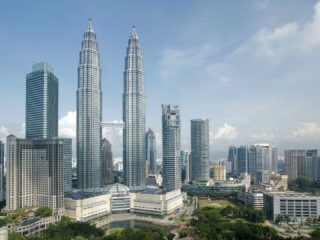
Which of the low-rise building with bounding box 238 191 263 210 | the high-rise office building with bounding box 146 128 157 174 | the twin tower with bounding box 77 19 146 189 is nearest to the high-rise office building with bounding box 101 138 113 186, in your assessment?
the twin tower with bounding box 77 19 146 189

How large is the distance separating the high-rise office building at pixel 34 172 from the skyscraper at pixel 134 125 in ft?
57.9

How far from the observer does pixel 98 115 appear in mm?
53500

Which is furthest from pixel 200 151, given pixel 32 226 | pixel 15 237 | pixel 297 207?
pixel 15 237

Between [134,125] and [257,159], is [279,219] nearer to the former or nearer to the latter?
[134,125]

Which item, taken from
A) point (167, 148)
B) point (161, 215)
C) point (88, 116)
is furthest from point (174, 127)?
point (161, 215)

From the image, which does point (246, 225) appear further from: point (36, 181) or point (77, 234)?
point (36, 181)

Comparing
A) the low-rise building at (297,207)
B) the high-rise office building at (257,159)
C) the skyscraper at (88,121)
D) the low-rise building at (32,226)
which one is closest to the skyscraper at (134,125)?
the skyscraper at (88,121)

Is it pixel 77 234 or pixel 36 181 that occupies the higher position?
pixel 36 181

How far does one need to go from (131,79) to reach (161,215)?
79.2 feet

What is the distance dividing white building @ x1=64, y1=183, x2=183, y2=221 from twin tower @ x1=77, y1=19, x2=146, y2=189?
33.5 ft

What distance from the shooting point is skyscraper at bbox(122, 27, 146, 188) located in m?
54.8

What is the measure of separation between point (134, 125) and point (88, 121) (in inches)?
291

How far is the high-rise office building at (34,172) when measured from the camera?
1475 inches

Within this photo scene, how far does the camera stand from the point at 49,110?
4866 centimetres
